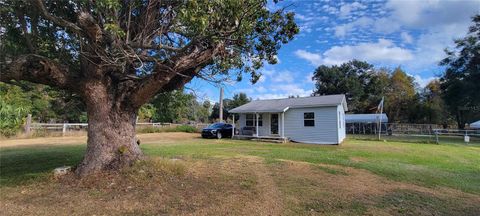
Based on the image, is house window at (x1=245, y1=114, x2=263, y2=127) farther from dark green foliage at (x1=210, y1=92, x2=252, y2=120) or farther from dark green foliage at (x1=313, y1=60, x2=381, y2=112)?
dark green foliage at (x1=313, y1=60, x2=381, y2=112)

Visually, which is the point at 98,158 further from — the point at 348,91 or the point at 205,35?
the point at 348,91

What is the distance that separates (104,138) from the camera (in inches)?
264

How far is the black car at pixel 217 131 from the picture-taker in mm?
22891

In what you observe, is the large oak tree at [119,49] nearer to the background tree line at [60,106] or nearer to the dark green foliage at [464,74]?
the background tree line at [60,106]

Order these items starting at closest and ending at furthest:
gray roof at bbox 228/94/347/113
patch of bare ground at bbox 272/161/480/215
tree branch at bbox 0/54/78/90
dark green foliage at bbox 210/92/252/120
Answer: patch of bare ground at bbox 272/161/480/215
tree branch at bbox 0/54/78/90
gray roof at bbox 228/94/347/113
dark green foliage at bbox 210/92/252/120

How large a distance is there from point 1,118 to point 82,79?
198 cm

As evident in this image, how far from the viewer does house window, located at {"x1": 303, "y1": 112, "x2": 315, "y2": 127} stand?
66.3 feet

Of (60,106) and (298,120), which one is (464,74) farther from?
(60,106)

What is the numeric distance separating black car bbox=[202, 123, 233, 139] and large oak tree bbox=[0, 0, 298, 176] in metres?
15.4

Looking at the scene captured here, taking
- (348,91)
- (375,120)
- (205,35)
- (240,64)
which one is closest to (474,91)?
(375,120)

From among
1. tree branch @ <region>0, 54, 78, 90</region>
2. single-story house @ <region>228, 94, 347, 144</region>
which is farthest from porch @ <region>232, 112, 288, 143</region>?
tree branch @ <region>0, 54, 78, 90</region>

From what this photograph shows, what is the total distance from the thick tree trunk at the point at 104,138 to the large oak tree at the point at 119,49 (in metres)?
0.02

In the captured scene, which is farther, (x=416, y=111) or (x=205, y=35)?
(x=416, y=111)

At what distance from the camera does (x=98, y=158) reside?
662 cm
